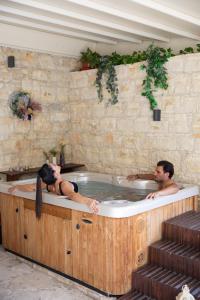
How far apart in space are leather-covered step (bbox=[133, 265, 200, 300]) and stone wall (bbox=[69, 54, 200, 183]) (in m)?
1.55

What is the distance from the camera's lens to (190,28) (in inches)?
184

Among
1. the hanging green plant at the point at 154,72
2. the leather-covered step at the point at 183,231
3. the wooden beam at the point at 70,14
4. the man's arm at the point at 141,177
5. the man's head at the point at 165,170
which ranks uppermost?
the wooden beam at the point at 70,14

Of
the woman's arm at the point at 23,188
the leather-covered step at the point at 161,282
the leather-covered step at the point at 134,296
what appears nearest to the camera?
the leather-covered step at the point at 161,282

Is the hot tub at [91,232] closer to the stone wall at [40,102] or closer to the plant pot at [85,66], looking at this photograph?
the stone wall at [40,102]

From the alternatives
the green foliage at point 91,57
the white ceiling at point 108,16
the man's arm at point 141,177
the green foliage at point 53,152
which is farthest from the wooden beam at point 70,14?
the green foliage at point 53,152

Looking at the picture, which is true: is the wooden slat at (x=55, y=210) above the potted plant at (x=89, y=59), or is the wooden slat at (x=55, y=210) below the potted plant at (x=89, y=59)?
below

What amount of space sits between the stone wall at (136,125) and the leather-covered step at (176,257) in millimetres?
1221

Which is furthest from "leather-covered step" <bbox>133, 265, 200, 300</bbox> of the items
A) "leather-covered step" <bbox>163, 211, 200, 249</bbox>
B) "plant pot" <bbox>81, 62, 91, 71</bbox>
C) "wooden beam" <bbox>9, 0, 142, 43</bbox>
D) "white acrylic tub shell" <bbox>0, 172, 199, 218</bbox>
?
"plant pot" <bbox>81, 62, 91, 71</bbox>

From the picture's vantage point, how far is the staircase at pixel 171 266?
10.6ft

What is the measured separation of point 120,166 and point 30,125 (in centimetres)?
157

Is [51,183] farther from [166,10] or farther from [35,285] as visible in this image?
[166,10]

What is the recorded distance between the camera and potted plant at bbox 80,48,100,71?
5.68 metres

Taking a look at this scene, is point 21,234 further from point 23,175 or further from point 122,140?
point 122,140

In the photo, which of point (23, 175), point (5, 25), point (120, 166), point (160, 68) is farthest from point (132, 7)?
point (23, 175)
